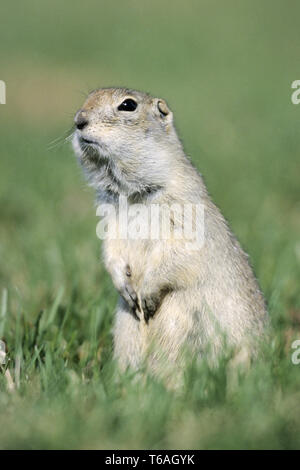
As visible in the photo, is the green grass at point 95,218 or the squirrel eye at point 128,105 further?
the squirrel eye at point 128,105

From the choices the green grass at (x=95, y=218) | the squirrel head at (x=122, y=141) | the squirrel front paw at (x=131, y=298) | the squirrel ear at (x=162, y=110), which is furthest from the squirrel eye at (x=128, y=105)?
the green grass at (x=95, y=218)

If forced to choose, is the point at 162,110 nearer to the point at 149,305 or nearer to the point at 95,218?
the point at 149,305

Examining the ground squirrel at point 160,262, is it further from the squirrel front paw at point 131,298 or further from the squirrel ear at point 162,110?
the squirrel ear at point 162,110

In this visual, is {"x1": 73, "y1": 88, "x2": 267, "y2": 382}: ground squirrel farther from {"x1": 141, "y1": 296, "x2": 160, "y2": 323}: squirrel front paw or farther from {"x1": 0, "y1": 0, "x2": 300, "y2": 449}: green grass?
{"x1": 0, "y1": 0, "x2": 300, "y2": 449}: green grass

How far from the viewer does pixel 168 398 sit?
9.46 ft

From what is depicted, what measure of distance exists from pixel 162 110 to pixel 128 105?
1.02 ft

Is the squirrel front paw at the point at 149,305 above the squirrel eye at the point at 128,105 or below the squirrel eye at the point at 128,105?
below

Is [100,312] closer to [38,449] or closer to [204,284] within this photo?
[204,284]

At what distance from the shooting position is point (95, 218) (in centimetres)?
692

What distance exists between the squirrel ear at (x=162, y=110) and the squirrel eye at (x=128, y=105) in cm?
22

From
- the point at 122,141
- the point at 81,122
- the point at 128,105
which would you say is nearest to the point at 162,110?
the point at 128,105

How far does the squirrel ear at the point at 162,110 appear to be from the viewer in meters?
4.18

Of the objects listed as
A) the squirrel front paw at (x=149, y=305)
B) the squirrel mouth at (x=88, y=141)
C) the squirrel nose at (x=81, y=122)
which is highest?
the squirrel nose at (x=81, y=122)

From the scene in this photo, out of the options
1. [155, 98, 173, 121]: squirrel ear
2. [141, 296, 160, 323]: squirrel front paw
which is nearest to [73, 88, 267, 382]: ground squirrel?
[141, 296, 160, 323]: squirrel front paw
